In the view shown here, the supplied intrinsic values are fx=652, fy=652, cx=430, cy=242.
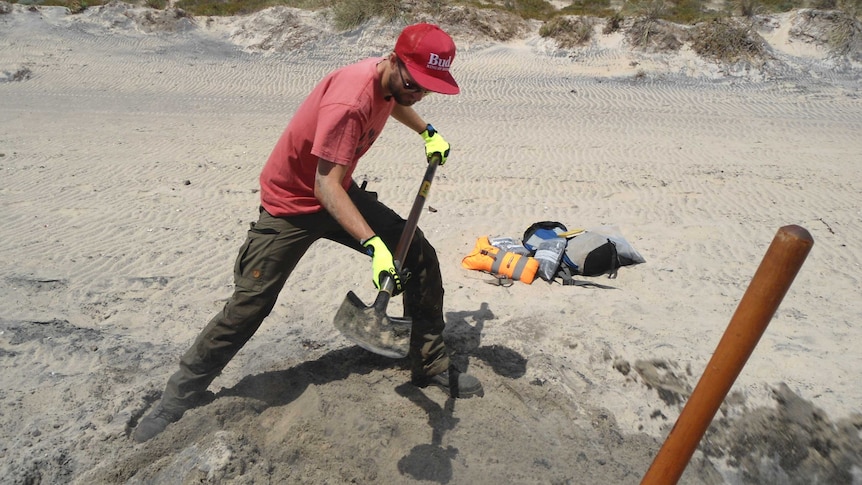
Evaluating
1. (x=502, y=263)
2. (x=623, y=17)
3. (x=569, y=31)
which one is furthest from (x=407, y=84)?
→ (x=623, y=17)

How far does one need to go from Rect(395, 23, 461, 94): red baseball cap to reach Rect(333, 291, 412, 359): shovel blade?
989 mm

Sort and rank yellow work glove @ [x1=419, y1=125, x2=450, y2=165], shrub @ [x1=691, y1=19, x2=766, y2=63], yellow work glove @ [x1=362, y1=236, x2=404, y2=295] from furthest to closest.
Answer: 1. shrub @ [x1=691, y1=19, x2=766, y2=63]
2. yellow work glove @ [x1=419, y1=125, x2=450, y2=165]
3. yellow work glove @ [x1=362, y1=236, x2=404, y2=295]

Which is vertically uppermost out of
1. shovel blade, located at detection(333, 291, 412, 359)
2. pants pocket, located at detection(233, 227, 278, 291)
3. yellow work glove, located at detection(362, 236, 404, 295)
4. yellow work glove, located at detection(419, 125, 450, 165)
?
yellow work glove, located at detection(419, 125, 450, 165)

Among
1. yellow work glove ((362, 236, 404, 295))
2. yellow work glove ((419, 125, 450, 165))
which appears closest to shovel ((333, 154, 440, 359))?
yellow work glove ((362, 236, 404, 295))

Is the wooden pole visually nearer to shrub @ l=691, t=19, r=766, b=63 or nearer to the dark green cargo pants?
the dark green cargo pants

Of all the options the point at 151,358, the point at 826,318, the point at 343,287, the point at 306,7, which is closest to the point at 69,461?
the point at 151,358

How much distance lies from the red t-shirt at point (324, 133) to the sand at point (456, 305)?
42.0 inches

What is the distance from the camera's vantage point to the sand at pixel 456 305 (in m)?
3.15

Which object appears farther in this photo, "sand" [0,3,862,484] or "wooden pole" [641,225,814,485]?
"sand" [0,3,862,484]

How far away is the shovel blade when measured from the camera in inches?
117

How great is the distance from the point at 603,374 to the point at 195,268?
11.0ft

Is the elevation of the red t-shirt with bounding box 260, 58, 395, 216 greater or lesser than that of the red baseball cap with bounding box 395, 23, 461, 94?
lesser

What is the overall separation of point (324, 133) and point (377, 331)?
95 cm

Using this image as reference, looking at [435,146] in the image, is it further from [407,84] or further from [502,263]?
[502,263]
